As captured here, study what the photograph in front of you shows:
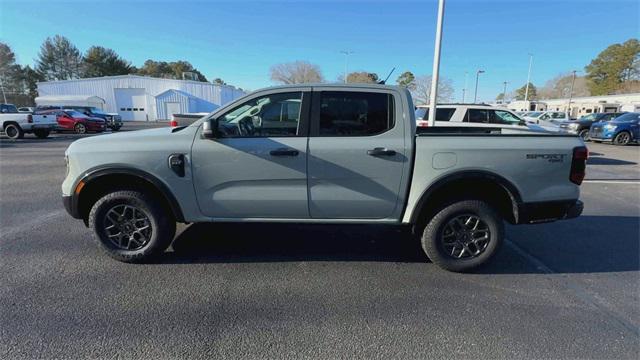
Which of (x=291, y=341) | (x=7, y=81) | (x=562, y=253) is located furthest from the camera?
(x=7, y=81)

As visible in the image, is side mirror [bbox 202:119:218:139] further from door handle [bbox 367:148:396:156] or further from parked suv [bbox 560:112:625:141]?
parked suv [bbox 560:112:625:141]

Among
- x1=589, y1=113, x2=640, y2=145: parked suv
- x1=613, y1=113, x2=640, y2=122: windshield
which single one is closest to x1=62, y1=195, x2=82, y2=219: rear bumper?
x1=589, y1=113, x2=640, y2=145: parked suv

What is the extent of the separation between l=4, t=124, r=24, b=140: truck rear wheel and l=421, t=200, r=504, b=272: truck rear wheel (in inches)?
842

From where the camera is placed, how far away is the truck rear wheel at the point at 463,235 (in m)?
3.46

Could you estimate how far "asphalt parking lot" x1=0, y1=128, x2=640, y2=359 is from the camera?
245 cm

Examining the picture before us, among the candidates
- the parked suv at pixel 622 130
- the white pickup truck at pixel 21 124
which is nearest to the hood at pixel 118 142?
the white pickup truck at pixel 21 124

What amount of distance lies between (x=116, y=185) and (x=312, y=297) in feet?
7.74

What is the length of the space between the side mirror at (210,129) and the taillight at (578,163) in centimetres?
351

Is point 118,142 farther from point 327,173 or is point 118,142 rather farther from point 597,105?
point 597,105

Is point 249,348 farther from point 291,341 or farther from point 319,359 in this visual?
point 319,359

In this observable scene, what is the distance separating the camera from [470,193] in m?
3.53

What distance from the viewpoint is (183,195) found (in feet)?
11.3

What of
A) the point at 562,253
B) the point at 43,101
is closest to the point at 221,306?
the point at 562,253

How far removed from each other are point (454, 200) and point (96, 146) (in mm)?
3674
